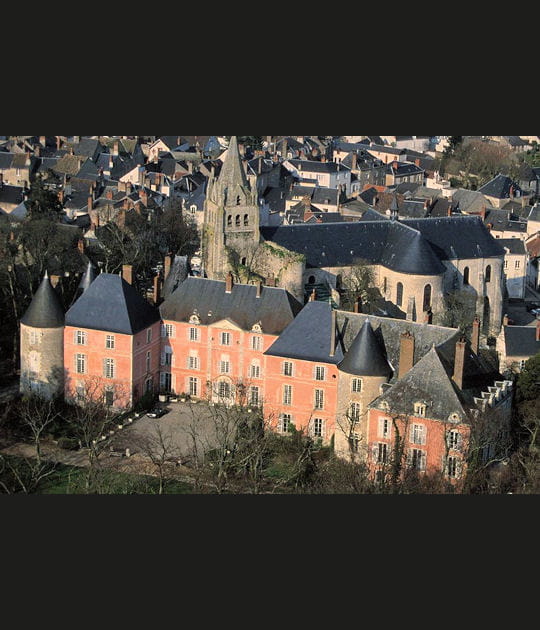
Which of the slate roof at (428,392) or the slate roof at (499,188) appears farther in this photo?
the slate roof at (499,188)

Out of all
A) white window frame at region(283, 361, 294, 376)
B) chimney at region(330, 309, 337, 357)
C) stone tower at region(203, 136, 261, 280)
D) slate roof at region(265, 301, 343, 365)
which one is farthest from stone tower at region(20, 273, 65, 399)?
chimney at region(330, 309, 337, 357)

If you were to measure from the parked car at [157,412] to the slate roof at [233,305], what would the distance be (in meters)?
3.48

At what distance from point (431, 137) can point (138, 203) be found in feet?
173

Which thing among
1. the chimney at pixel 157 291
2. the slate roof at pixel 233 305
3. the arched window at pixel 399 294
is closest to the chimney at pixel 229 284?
the slate roof at pixel 233 305

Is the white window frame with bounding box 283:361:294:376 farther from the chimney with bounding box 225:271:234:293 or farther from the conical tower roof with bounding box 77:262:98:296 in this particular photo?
the conical tower roof with bounding box 77:262:98:296

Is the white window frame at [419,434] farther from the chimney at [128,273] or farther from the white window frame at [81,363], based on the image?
the chimney at [128,273]

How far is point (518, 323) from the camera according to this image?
55031mm

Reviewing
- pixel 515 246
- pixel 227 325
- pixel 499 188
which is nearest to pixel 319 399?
pixel 227 325

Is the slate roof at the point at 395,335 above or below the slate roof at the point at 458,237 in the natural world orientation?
below

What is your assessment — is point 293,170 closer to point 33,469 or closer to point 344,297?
point 344,297

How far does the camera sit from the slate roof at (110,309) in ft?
144

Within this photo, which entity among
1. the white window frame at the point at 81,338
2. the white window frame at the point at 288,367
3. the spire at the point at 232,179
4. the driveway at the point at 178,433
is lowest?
the driveway at the point at 178,433

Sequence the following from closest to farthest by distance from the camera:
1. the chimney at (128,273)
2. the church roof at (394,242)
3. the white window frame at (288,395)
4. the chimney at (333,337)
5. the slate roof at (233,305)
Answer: the chimney at (333,337)
the white window frame at (288,395)
the slate roof at (233,305)
the chimney at (128,273)
the church roof at (394,242)

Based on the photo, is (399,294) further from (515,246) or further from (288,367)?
(288,367)
